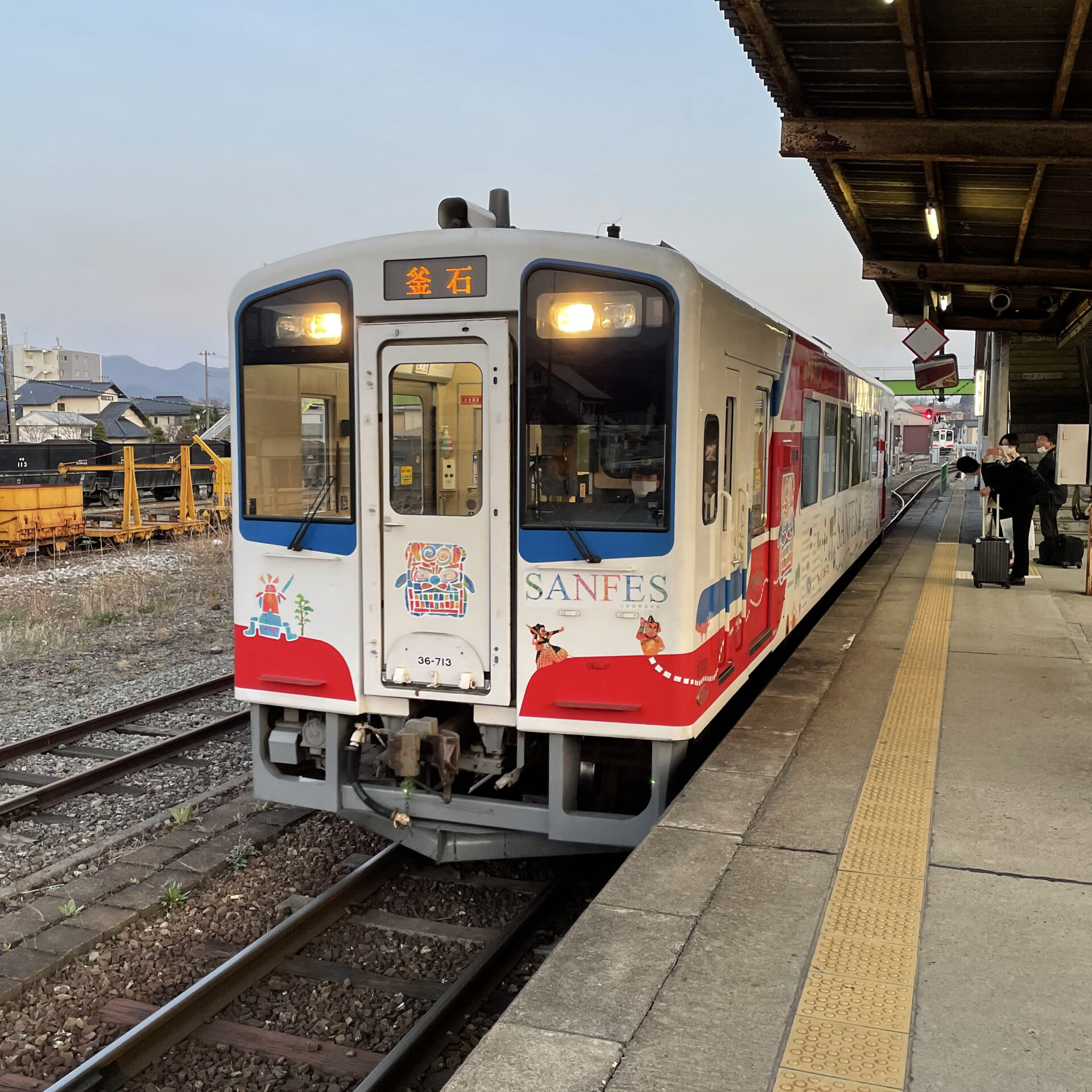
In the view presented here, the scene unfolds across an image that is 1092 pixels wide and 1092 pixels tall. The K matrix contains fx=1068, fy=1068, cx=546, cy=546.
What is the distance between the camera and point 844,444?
10.7 meters

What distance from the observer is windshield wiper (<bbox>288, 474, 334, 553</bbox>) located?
5.03m

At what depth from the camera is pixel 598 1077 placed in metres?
2.75

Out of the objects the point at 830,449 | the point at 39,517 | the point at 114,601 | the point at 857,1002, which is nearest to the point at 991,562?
the point at 830,449

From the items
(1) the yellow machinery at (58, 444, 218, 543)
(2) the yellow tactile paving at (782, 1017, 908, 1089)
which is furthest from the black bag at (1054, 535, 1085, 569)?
(1) the yellow machinery at (58, 444, 218, 543)

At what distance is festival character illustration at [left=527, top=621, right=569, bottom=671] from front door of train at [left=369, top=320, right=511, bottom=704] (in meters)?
0.13

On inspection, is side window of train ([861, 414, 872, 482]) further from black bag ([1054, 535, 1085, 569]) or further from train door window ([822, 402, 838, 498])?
black bag ([1054, 535, 1085, 569])

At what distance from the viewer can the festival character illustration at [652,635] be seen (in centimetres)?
462

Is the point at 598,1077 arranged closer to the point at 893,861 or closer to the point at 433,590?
the point at 893,861

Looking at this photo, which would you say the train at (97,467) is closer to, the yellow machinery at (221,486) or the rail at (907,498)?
the yellow machinery at (221,486)

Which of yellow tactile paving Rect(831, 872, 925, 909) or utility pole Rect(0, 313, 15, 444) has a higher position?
utility pole Rect(0, 313, 15, 444)

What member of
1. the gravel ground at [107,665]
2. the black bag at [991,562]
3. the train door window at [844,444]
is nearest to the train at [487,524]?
the gravel ground at [107,665]

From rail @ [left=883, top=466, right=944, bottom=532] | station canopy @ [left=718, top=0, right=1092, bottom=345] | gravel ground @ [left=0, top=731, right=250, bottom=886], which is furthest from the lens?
rail @ [left=883, top=466, right=944, bottom=532]

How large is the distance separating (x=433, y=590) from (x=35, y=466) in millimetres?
24519

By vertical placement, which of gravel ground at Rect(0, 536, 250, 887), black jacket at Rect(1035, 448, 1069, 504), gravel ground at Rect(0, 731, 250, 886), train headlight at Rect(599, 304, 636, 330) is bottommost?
gravel ground at Rect(0, 731, 250, 886)
